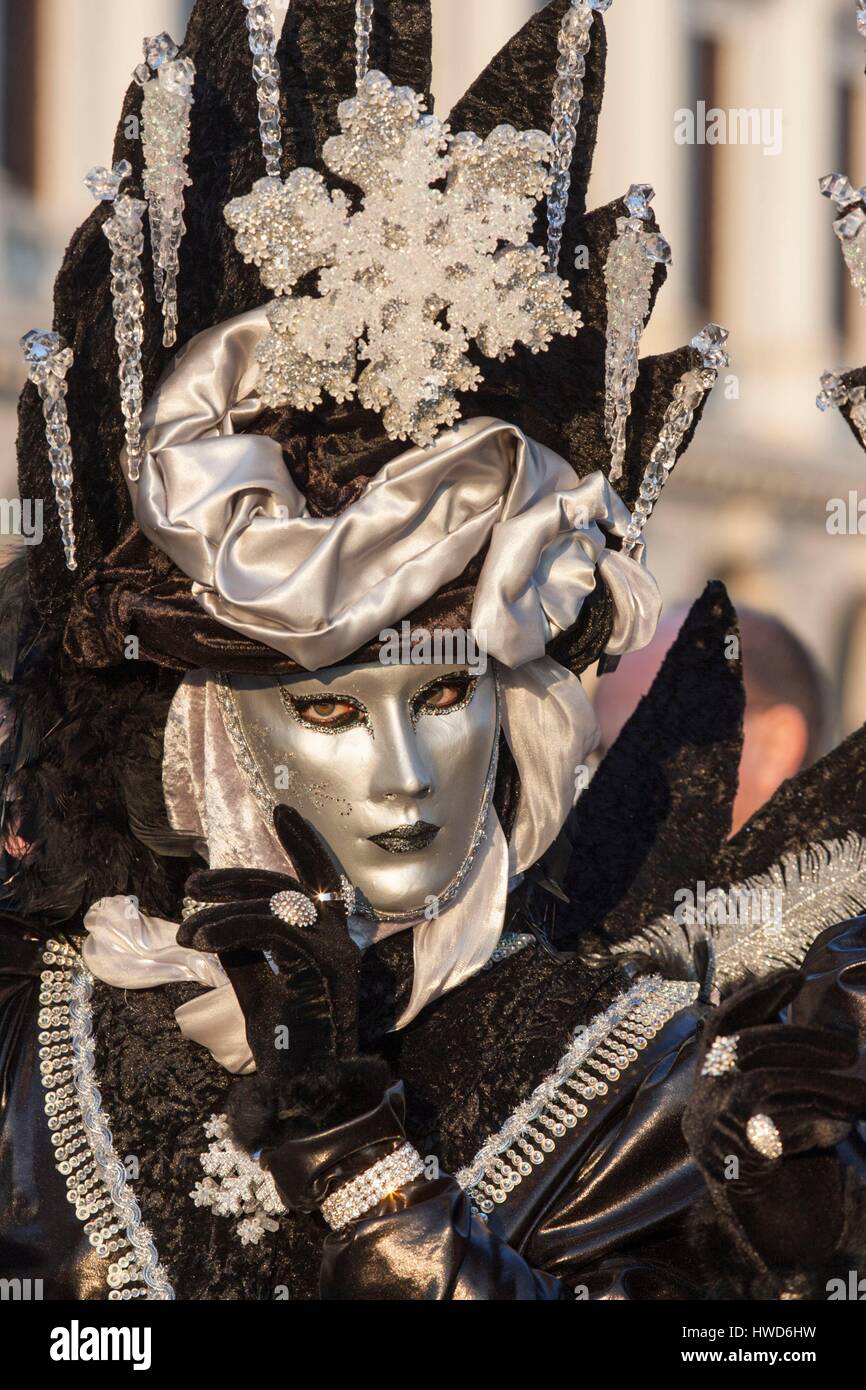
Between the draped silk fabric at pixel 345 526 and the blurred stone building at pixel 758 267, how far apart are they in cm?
1126

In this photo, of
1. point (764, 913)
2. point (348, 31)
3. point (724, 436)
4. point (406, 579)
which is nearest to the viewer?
point (406, 579)

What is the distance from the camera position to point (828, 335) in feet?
54.9

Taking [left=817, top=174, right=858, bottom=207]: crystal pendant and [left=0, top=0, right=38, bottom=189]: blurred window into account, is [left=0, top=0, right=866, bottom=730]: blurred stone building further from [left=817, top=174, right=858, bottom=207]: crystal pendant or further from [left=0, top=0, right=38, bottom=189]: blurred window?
[left=817, top=174, right=858, bottom=207]: crystal pendant

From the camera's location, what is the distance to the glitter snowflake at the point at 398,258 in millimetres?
2383

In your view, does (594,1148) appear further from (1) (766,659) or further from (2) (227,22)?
(1) (766,659)

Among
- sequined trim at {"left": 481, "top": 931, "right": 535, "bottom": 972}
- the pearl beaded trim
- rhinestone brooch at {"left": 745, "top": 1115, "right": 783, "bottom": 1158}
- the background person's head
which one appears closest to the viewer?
rhinestone brooch at {"left": 745, "top": 1115, "right": 783, "bottom": 1158}

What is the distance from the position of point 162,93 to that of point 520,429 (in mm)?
601

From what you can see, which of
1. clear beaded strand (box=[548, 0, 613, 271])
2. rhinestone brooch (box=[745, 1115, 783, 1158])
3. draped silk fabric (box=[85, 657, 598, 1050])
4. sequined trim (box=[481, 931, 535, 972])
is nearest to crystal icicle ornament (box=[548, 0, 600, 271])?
clear beaded strand (box=[548, 0, 613, 271])

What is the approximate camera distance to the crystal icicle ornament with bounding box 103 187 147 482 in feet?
7.77

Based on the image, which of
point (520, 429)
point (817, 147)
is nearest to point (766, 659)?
point (520, 429)

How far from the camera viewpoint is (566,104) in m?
2.54

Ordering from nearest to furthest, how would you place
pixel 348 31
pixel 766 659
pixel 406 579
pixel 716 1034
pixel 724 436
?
1. pixel 716 1034
2. pixel 406 579
3. pixel 348 31
4. pixel 766 659
5. pixel 724 436

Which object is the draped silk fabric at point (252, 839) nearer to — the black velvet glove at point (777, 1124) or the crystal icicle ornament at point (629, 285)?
the crystal icicle ornament at point (629, 285)

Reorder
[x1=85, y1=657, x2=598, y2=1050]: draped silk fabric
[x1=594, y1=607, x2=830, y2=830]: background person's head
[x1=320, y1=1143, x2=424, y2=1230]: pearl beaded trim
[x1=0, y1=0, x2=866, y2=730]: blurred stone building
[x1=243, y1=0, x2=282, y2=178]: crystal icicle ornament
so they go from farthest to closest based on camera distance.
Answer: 1. [x1=0, y1=0, x2=866, y2=730]: blurred stone building
2. [x1=594, y1=607, x2=830, y2=830]: background person's head
3. [x1=85, y1=657, x2=598, y2=1050]: draped silk fabric
4. [x1=243, y1=0, x2=282, y2=178]: crystal icicle ornament
5. [x1=320, y1=1143, x2=424, y2=1230]: pearl beaded trim
